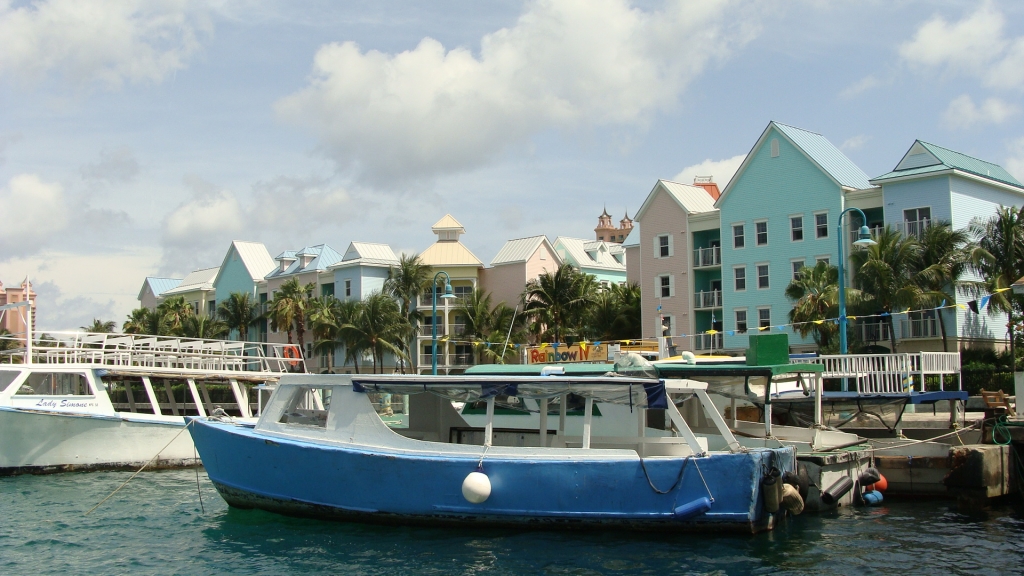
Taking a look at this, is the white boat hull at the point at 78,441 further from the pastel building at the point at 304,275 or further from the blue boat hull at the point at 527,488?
the pastel building at the point at 304,275

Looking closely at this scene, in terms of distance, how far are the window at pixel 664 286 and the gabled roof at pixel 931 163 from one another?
12.1 m

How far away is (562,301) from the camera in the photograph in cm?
5241

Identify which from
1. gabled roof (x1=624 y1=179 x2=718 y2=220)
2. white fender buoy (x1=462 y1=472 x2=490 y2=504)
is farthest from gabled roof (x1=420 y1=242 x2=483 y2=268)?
white fender buoy (x1=462 y1=472 x2=490 y2=504)

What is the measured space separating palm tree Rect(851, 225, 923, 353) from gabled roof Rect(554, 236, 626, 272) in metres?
28.0

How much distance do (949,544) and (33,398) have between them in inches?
886

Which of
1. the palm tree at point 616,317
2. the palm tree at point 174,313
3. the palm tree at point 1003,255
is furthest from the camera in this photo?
the palm tree at point 174,313

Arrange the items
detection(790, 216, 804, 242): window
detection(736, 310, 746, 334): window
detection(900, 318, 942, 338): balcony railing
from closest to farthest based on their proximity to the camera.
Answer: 1. detection(900, 318, 942, 338): balcony railing
2. detection(790, 216, 804, 242): window
3. detection(736, 310, 746, 334): window

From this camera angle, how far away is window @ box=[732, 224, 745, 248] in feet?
155

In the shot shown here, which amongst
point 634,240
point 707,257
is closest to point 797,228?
point 707,257

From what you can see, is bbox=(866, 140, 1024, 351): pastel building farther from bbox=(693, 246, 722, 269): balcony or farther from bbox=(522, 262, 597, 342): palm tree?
bbox=(522, 262, 597, 342): palm tree

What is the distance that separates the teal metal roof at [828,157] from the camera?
44250 mm

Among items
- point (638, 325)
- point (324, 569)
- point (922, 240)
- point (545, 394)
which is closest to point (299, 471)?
point (324, 569)

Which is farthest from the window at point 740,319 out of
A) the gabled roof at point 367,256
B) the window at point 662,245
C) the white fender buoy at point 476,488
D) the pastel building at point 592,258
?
the white fender buoy at point 476,488

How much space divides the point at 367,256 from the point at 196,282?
25.4 meters
